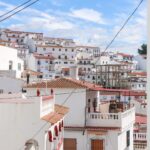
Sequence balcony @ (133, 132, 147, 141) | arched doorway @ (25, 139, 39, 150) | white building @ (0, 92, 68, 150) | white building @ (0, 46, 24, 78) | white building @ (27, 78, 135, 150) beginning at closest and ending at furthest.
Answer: arched doorway @ (25, 139, 39, 150), white building @ (0, 92, 68, 150), white building @ (27, 78, 135, 150), balcony @ (133, 132, 147, 141), white building @ (0, 46, 24, 78)

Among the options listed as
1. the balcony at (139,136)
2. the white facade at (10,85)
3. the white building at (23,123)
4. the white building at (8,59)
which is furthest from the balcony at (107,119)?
the white building at (8,59)

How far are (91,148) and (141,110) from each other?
30.2 m

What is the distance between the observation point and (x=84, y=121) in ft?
82.7

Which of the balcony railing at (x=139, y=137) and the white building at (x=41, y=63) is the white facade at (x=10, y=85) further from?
the white building at (x=41, y=63)

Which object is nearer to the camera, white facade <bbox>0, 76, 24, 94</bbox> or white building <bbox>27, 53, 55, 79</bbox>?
white facade <bbox>0, 76, 24, 94</bbox>

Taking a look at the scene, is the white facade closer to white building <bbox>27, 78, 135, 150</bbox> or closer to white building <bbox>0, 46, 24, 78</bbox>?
white building <bbox>0, 46, 24, 78</bbox>

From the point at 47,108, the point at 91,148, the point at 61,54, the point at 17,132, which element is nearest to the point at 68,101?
the point at 91,148

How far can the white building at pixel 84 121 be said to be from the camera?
81.5ft

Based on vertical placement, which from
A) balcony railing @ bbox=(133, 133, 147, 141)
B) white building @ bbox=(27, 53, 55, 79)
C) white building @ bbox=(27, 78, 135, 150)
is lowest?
balcony railing @ bbox=(133, 133, 147, 141)

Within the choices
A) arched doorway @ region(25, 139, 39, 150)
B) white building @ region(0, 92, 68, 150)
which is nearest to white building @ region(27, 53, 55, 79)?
white building @ region(0, 92, 68, 150)

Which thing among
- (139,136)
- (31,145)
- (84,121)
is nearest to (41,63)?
(139,136)

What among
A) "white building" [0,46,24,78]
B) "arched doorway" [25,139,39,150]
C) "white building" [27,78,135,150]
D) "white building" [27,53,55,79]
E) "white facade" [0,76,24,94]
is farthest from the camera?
"white building" [27,53,55,79]

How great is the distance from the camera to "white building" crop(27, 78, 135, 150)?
24828mm

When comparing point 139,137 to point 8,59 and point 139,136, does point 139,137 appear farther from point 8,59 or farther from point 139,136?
point 8,59
